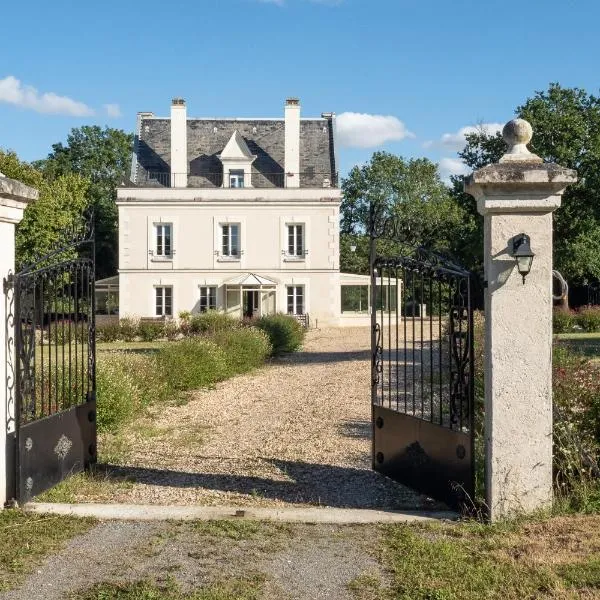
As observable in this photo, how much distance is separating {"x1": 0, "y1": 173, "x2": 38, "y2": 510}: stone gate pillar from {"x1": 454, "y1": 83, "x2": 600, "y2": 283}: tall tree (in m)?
14.9

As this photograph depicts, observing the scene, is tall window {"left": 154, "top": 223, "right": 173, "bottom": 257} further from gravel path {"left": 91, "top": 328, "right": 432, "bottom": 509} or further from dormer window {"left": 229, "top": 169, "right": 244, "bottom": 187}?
gravel path {"left": 91, "top": 328, "right": 432, "bottom": 509}

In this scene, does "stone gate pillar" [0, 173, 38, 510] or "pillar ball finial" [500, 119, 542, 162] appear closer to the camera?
"pillar ball finial" [500, 119, 542, 162]

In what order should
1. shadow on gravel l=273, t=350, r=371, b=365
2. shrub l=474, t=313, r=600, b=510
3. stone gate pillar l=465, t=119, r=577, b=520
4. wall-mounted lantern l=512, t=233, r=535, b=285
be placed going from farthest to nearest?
shadow on gravel l=273, t=350, r=371, b=365 < shrub l=474, t=313, r=600, b=510 < stone gate pillar l=465, t=119, r=577, b=520 < wall-mounted lantern l=512, t=233, r=535, b=285

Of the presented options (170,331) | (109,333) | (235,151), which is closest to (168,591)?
(170,331)

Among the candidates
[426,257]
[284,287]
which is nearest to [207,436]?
[426,257]

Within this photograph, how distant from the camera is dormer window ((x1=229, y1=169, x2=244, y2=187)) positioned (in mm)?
35469

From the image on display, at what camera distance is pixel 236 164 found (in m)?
35.4

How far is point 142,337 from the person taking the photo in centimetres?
2788

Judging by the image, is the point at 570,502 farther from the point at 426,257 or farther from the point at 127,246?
the point at 127,246

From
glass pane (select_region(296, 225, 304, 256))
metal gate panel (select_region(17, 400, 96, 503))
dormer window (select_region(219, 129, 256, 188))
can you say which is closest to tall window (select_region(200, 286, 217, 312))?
glass pane (select_region(296, 225, 304, 256))

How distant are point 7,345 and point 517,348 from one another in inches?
147

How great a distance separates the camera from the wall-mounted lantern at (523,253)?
523cm

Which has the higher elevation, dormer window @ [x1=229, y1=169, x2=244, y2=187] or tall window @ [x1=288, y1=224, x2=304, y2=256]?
dormer window @ [x1=229, y1=169, x2=244, y2=187]

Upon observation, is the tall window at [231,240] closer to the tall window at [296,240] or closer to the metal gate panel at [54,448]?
the tall window at [296,240]
